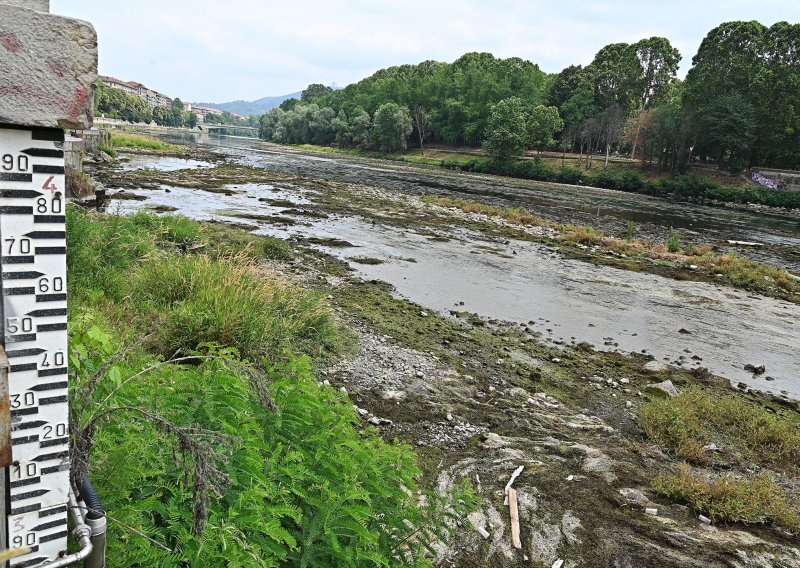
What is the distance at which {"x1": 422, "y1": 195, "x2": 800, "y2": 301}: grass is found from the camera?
789 inches

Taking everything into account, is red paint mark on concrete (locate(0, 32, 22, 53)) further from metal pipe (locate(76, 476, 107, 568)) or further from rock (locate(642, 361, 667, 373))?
rock (locate(642, 361, 667, 373))

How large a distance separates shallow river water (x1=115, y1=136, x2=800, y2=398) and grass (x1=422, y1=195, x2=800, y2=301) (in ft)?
5.51

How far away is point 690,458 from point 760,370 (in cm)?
570

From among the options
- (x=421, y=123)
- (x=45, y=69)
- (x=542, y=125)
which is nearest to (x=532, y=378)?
(x=45, y=69)

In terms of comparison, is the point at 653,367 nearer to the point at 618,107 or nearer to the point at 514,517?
the point at 514,517

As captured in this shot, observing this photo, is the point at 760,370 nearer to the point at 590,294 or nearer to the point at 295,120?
the point at 590,294

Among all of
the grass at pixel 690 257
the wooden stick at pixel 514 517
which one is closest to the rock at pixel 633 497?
the wooden stick at pixel 514 517

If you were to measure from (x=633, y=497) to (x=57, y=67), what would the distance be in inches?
253

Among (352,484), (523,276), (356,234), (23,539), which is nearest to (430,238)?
(356,234)

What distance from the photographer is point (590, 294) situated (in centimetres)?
1694

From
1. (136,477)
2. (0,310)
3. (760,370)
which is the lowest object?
(760,370)

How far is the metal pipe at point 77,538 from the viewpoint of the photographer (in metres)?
1.99

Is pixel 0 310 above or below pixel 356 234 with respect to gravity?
above

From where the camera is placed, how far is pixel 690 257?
23766 mm
